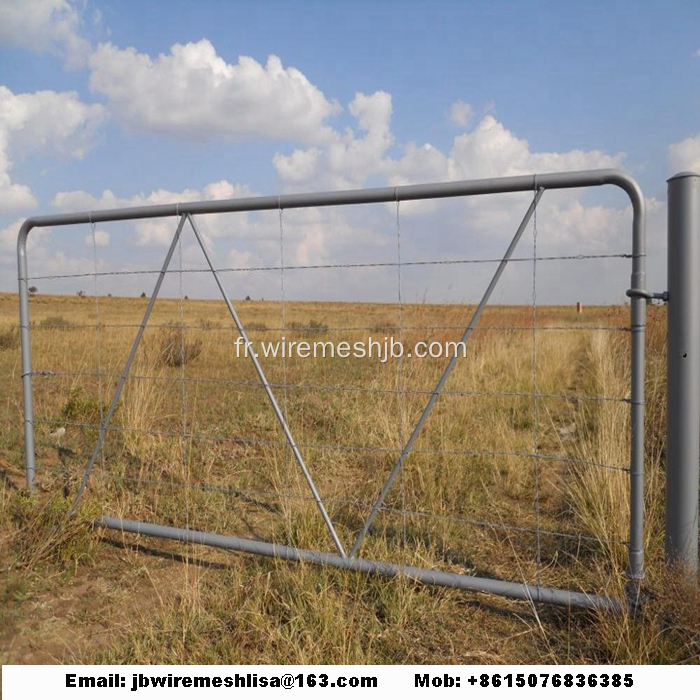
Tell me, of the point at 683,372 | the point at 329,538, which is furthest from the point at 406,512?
the point at 683,372

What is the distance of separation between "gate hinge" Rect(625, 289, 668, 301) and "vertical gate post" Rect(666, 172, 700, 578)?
31mm

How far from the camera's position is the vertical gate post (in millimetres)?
2777

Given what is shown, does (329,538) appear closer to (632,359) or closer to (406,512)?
(406,512)

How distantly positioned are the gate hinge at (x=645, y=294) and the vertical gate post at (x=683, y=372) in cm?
3

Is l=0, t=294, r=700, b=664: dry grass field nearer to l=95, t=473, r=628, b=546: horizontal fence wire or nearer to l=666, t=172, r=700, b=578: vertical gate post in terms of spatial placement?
l=95, t=473, r=628, b=546: horizontal fence wire

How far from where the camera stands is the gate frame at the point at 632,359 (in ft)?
9.31

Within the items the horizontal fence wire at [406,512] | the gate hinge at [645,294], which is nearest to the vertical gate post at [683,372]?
the gate hinge at [645,294]

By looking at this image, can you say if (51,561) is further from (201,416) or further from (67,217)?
(201,416)

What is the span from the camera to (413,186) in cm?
317

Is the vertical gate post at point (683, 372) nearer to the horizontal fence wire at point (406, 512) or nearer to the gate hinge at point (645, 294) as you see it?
the gate hinge at point (645, 294)

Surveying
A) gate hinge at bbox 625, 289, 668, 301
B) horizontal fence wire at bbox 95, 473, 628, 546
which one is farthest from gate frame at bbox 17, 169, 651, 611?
horizontal fence wire at bbox 95, 473, 628, 546

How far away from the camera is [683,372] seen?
2.83 meters

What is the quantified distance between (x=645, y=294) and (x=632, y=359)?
299 mm

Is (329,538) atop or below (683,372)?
below
